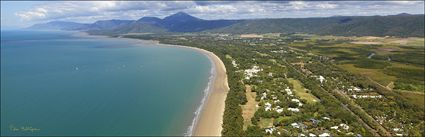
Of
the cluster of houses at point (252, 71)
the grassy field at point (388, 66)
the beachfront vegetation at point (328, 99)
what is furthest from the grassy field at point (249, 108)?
the grassy field at point (388, 66)

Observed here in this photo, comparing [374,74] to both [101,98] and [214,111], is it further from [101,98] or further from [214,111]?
[101,98]

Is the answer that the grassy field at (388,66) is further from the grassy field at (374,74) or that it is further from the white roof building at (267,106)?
the white roof building at (267,106)

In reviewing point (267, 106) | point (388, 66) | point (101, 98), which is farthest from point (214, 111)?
point (388, 66)

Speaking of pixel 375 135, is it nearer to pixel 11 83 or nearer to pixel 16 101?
pixel 16 101

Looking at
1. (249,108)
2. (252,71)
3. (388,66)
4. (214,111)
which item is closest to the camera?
(214,111)

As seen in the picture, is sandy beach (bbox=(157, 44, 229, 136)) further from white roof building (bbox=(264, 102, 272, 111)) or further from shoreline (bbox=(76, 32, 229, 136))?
white roof building (bbox=(264, 102, 272, 111))

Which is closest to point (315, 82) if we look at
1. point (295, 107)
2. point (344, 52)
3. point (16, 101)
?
point (295, 107)
